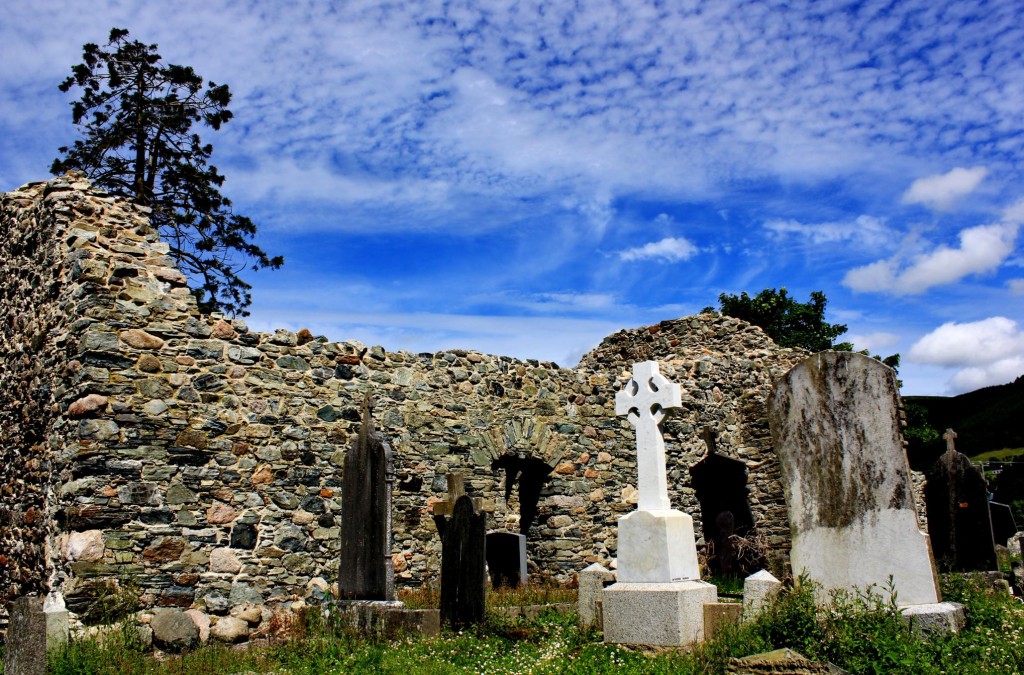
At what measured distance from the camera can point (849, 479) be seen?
267 inches

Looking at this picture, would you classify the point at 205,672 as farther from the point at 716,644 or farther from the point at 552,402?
the point at 552,402

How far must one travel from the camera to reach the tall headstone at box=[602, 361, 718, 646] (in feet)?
22.1

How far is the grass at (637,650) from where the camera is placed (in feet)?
18.5

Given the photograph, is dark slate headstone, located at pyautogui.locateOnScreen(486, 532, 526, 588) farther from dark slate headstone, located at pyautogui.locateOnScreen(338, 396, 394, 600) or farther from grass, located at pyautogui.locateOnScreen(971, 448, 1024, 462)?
grass, located at pyautogui.locateOnScreen(971, 448, 1024, 462)

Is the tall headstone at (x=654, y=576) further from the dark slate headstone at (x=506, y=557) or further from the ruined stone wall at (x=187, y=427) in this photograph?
the dark slate headstone at (x=506, y=557)

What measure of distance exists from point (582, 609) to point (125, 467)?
5.07m

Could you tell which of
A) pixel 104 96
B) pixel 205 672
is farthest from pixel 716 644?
pixel 104 96

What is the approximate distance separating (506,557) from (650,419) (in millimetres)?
4928

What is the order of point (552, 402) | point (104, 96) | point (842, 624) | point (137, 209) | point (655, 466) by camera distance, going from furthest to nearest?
point (104, 96), point (552, 402), point (137, 209), point (655, 466), point (842, 624)

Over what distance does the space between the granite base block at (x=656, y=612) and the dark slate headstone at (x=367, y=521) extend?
253 cm

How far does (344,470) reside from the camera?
9.04 meters

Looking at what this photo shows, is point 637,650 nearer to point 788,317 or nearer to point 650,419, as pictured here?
point 650,419

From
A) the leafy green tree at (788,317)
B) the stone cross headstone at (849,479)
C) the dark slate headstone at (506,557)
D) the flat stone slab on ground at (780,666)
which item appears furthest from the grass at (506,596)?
the leafy green tree at (788,317)

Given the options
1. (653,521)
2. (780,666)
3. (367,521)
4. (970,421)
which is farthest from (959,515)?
(970,421)
